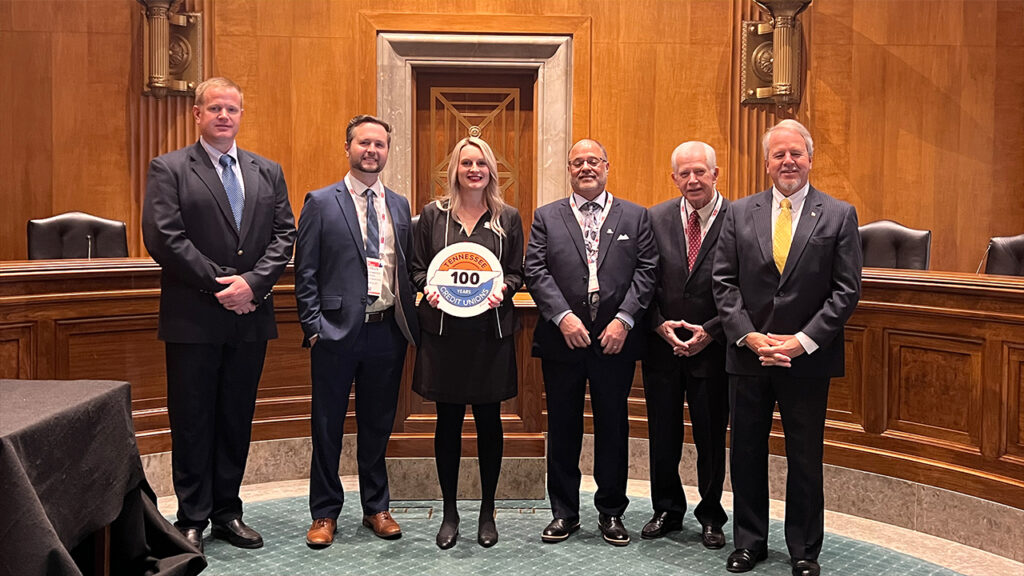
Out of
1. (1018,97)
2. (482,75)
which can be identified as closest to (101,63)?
(482,75)

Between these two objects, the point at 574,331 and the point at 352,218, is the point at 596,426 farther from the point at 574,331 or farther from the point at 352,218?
the point at 352,218

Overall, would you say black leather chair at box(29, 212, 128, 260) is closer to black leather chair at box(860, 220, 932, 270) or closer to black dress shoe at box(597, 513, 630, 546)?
black dress shoe at box(597, 513, 630, 546)

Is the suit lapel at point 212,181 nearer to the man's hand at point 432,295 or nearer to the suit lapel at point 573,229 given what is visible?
the man's hand at point 432,295

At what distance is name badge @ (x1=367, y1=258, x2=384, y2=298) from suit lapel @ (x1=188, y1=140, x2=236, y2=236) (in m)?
0.53

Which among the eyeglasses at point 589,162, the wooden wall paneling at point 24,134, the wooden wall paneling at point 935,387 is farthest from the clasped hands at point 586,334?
the wooden wall paneling at point 24,134

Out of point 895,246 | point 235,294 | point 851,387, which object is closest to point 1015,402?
point 851,387

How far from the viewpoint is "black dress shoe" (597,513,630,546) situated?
3803 mm

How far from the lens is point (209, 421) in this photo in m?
3.68

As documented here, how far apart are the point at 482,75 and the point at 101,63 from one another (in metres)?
2.47

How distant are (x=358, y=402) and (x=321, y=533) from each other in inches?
21.0

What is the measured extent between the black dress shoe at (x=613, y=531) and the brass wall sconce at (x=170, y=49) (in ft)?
13.1

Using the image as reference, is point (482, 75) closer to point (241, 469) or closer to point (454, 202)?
point (454, 202)

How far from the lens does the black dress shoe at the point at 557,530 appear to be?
3.82 metres

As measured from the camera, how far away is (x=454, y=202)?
149 inches
